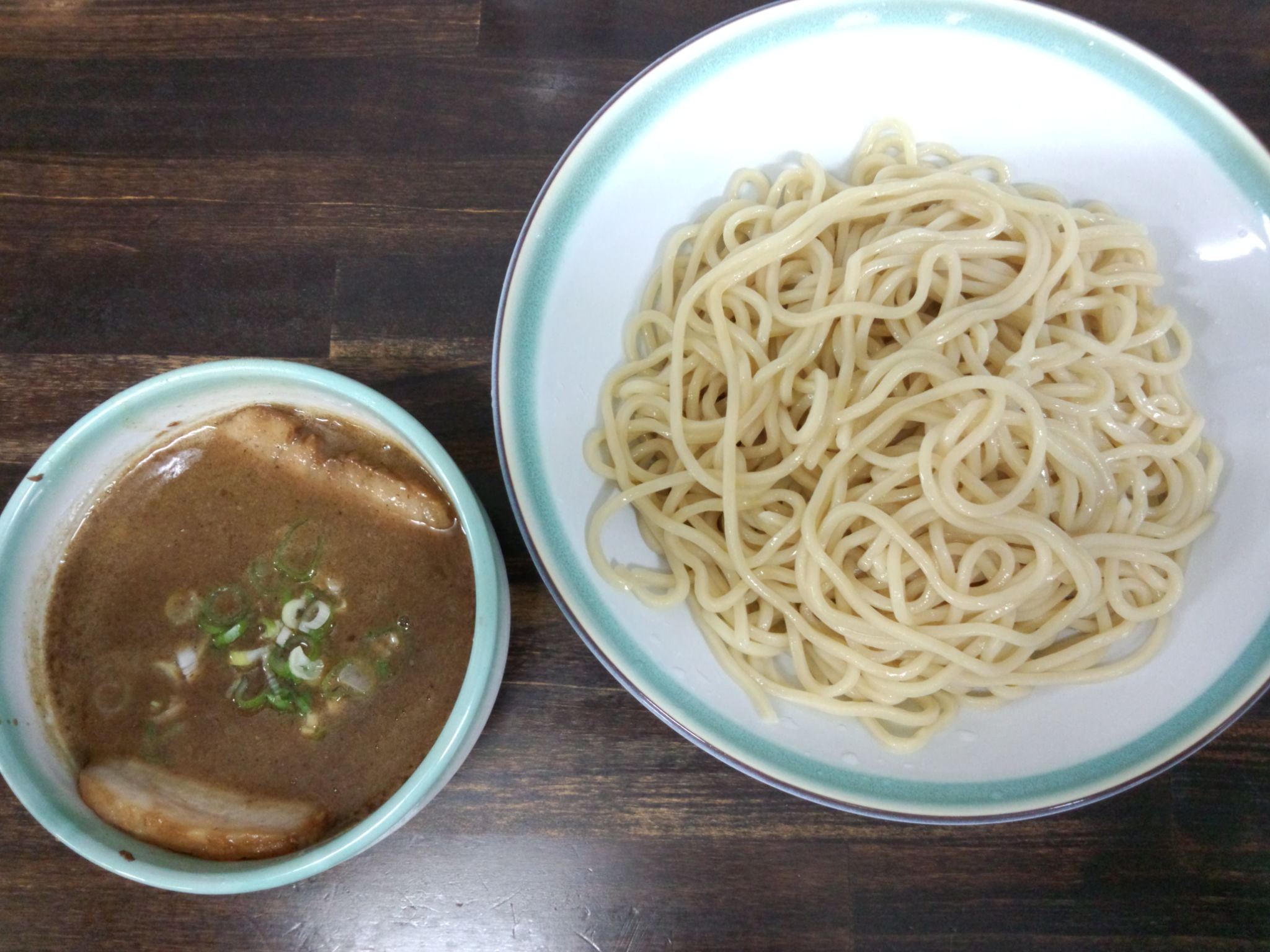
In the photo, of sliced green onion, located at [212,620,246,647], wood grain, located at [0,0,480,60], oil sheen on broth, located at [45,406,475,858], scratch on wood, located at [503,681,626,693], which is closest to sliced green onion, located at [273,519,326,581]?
oil sheen on broth, located at [45,406,475,858]

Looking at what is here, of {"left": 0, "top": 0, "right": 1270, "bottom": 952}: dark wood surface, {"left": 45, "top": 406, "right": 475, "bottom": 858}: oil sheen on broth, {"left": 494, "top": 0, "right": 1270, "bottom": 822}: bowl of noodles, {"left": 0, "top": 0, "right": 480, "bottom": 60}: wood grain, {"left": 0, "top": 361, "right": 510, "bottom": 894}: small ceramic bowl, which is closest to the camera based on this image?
{"left": 0, "top": 361, "right": 510, "bottom": 894}: small ceramic bowl

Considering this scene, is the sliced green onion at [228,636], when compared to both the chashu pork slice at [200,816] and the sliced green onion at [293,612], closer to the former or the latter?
the sliced green onion at [293,612]

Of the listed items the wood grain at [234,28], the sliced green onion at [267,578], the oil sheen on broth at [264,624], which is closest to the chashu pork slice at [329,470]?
the oil sheen on broth at [264,624]

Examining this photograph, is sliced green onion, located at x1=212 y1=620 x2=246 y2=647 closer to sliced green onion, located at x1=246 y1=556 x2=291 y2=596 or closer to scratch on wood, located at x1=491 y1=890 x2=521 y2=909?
sliced green onion, located at x1=246 y1=556 x2=291 y2=596

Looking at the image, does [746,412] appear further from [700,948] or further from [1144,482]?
[700,948]

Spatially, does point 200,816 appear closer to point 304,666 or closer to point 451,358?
point 304,666
